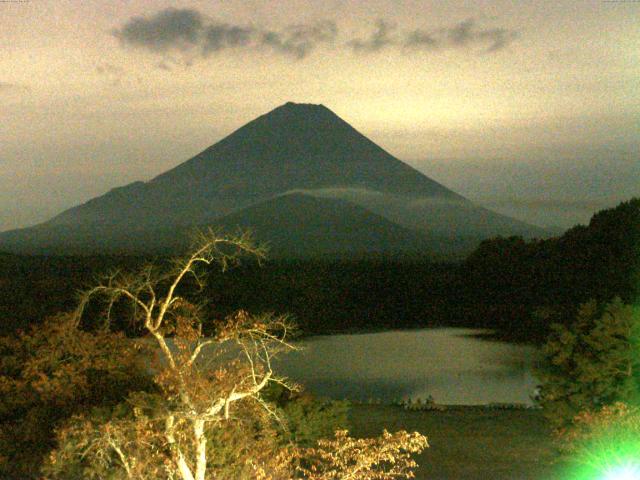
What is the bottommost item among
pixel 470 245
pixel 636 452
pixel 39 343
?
pixel 470 245

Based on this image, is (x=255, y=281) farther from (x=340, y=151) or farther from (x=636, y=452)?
(x=340, y=151)

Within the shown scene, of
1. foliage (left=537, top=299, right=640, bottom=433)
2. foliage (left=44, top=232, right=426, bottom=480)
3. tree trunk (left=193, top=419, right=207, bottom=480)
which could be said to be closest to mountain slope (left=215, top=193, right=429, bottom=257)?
foliage (left=537, top=299, right=640, bottom=433)

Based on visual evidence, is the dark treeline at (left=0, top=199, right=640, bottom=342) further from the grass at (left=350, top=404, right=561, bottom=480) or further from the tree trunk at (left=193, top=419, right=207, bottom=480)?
the tree trunk at (left=193, top=419, right=207, bottom=480)

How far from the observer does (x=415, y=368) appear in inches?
1013

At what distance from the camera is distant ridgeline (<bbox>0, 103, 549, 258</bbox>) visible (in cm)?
11594

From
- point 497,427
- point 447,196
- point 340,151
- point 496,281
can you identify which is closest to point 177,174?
point 340,151

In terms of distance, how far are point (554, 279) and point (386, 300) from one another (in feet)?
57.9

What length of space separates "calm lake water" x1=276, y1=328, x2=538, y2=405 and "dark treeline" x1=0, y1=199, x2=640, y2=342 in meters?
3.58

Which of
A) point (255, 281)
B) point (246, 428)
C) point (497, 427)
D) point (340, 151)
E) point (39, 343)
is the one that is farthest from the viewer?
point (340, 151)

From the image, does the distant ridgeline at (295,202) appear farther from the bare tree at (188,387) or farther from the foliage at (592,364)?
the bare tree at (188,387)

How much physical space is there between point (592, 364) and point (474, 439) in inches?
97.9

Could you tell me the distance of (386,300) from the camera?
51.2 m

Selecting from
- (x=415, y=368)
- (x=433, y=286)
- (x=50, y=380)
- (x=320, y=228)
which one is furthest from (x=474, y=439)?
(x=320, y=228)

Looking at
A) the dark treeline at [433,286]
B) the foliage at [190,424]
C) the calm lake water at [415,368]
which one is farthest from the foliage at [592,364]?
the dark treeline at [433,286]
